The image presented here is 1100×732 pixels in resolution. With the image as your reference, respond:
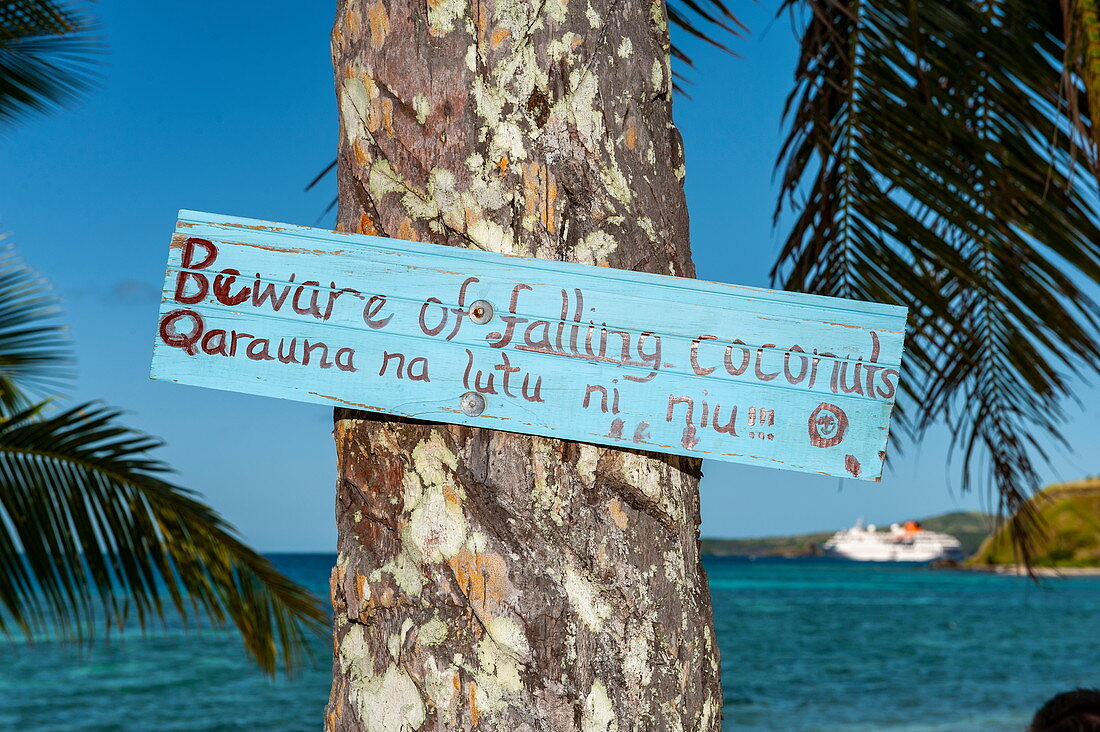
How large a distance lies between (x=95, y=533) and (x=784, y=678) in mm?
19567

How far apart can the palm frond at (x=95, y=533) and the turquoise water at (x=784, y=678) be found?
396 centimetres

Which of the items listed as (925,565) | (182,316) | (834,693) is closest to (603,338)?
(182,316)

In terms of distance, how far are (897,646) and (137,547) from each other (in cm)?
2680

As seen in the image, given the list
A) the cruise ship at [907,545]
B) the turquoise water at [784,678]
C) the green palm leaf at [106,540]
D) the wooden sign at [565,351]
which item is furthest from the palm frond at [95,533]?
the cruise ship at [907,545]

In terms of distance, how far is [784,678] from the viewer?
66.5 feet

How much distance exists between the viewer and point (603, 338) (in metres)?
0.97

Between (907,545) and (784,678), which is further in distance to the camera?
(907,545)

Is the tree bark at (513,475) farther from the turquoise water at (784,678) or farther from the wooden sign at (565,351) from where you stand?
the turquoise water at (784,678)

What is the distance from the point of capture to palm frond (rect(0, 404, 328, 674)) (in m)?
3.18

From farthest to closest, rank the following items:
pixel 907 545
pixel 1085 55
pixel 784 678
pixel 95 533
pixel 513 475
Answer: pixel 907 545, pixel 784 678, pixel 95 533, pixel 1085 55, pixel 513 475

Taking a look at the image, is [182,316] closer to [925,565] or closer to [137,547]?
[137,547]

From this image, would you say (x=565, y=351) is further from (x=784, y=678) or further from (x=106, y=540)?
(x=784, y=678)

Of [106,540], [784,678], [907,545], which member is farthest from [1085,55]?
[907,545]

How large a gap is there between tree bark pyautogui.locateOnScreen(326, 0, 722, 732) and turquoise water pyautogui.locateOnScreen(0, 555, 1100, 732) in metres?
6.81
